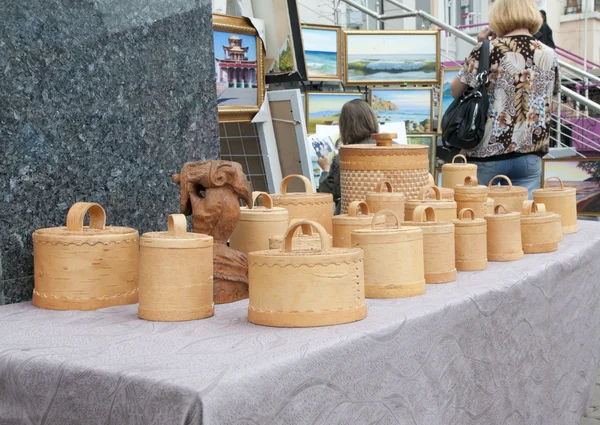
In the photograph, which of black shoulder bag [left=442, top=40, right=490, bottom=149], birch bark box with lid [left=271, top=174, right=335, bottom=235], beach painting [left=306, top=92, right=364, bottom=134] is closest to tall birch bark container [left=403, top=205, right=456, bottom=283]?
birch bark box with lid [left=271, top=174, right=335, bottom=235]

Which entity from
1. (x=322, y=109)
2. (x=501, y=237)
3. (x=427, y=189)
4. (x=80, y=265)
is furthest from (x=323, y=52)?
(x=80, y=265)

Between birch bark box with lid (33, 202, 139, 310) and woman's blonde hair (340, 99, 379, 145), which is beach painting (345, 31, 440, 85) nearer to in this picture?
woman's blonde hair (340, 99, 379, 145)

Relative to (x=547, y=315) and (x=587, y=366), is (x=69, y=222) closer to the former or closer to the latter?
(x=547, y=315)

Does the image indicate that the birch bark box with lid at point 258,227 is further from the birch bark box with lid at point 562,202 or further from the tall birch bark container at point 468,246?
the birch bark box with lid at point 562,202

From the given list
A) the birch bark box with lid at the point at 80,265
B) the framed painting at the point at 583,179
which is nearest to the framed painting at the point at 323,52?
the framed painting at the point at 583,179

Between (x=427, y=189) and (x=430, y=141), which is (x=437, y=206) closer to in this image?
(x=427, y=189)

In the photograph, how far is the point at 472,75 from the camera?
3.28 meters

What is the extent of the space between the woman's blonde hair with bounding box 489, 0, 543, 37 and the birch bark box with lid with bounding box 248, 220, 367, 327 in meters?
2.09

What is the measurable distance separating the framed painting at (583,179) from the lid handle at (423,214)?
4253 mm

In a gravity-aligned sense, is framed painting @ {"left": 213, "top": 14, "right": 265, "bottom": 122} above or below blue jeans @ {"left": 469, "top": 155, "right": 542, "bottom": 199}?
above

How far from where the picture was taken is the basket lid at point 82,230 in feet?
5.29

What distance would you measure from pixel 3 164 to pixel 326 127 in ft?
13.0

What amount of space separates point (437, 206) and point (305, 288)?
35.1 inches

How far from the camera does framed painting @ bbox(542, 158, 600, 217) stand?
19.9ft
